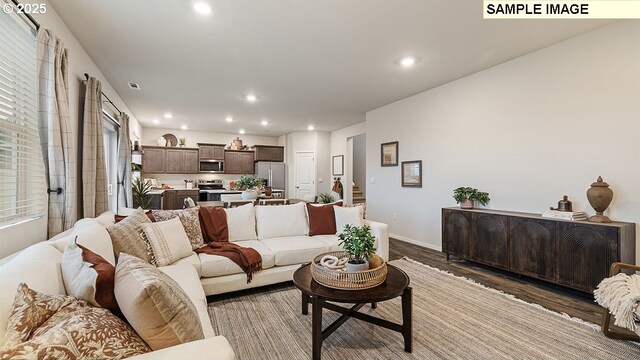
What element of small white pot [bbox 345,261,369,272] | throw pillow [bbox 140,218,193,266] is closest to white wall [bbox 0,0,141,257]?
throw pillow [bbox 140,218,193,266]

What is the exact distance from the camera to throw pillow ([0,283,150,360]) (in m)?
0.78

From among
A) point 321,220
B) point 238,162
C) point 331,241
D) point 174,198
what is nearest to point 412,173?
point 321,220

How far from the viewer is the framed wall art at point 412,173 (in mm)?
4840

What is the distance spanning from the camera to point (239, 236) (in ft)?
10.8

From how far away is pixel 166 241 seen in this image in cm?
249

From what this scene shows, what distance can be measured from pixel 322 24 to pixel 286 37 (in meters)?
0.46

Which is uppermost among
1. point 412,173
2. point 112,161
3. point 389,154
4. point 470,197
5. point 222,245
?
point 389,154

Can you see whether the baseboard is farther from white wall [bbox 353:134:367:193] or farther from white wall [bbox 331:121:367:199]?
white wall [bbox 353:134:367:193]

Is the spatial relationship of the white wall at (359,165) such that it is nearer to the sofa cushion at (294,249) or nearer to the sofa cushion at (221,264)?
the sofa cushion at (294,249)

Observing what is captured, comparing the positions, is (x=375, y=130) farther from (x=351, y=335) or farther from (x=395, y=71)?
(x=351, y=335)

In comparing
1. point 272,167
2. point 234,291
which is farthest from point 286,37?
point 272,167

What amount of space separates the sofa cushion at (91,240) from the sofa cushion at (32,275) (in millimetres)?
119

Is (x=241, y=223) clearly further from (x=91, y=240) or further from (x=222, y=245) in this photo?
(x=91, y=240)

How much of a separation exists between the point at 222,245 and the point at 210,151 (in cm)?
606
